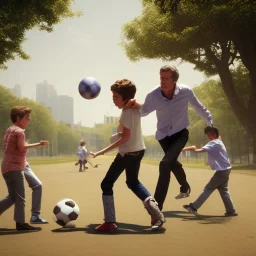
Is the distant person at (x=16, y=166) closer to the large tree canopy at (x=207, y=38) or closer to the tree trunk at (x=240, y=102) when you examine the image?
the large tree canopy at (x=207, y=38)

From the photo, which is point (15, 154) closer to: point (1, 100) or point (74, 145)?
point (1, 100)

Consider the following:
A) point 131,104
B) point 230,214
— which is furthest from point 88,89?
point 230,214

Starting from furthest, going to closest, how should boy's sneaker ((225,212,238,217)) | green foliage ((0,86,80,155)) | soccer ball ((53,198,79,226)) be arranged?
green foliage ((0,86,80,155)) < boy's sneaker ((225,212,238,217)) < soccer ball ((53,198,79,226))

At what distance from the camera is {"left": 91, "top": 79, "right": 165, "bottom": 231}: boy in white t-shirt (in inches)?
198

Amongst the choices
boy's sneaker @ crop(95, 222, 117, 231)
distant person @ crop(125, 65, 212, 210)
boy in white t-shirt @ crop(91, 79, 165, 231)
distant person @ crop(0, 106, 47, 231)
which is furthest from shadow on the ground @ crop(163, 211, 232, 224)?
distant person @ crop(0, 106, 47, 231)

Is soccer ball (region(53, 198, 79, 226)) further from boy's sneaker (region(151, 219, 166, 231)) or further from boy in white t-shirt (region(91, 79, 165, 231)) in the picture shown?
boy's sneaker (region(151, 219, 166, 231))

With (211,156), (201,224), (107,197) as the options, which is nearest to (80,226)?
(107,197)

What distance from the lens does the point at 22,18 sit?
18.0 metres

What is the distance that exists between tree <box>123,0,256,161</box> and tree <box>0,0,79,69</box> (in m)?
5.75

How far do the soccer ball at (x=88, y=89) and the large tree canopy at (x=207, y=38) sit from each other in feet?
48.8

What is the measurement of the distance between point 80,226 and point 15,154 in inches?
54.3

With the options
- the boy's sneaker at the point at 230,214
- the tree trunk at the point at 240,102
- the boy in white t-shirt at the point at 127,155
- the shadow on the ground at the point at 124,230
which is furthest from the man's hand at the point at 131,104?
the tree trunk at the point at 240,102

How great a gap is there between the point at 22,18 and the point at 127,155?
1486cm

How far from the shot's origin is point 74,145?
12506 cm
